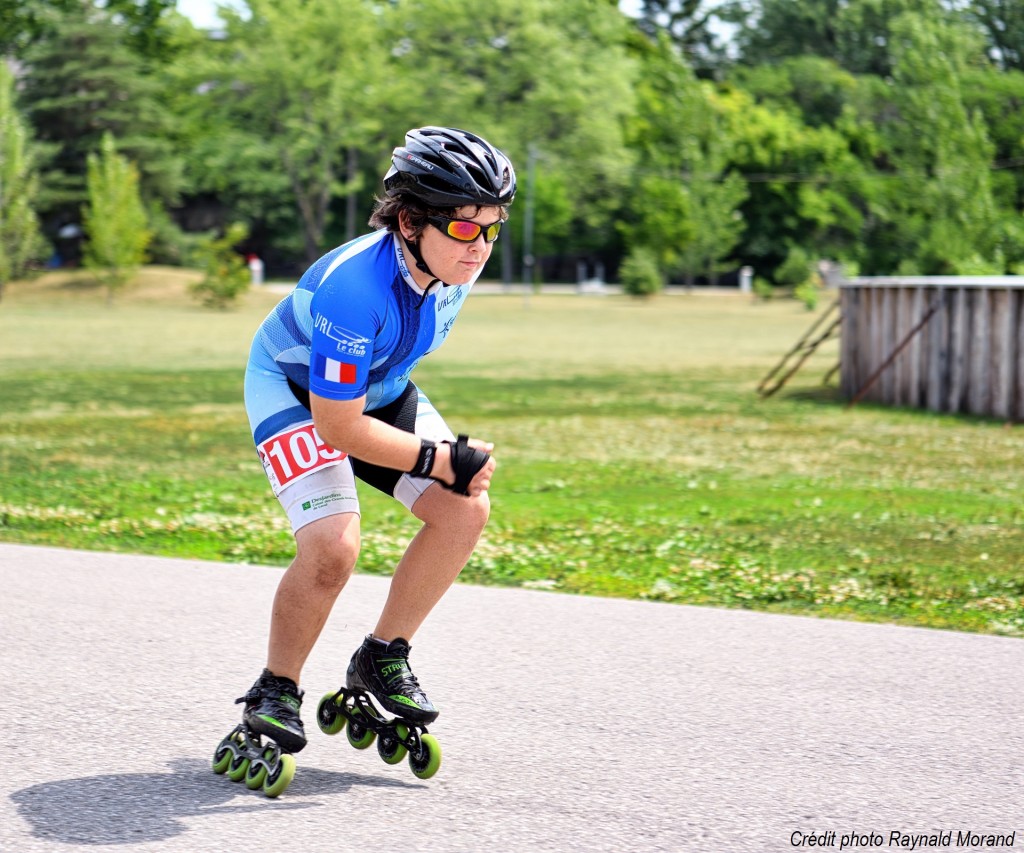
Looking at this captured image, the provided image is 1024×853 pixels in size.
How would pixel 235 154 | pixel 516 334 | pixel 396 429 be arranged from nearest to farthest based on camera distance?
pixel 396 429 < pixel 516 334 < pixel 235 154

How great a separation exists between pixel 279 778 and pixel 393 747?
1.40 ft

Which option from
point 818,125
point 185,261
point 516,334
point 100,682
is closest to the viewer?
point 100,682

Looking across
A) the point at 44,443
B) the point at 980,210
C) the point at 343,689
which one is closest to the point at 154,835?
the point at 343,689

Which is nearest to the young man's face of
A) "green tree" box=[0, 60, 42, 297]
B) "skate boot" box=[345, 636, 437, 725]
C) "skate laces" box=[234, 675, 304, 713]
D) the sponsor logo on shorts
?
the sponsor logo on shorts

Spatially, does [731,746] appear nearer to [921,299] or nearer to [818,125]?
[921,299]

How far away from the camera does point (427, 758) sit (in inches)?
164

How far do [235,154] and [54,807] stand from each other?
7338 centimetres

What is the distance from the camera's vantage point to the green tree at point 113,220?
53406 mm

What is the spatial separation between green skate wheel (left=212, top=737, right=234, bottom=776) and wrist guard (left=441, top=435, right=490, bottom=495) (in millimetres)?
971

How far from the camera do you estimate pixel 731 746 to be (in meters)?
4.48

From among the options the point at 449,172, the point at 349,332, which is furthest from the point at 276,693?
the point at 449,172

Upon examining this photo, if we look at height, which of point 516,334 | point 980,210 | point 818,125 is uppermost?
point 818,125

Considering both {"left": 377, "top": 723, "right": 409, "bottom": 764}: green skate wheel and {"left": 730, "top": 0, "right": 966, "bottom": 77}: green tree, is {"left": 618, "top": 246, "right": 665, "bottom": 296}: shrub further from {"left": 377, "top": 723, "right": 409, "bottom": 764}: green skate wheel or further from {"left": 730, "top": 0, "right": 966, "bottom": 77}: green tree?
{"left": 377, "top": 723, "right": 409, "bottom": 764}: green skate wheel

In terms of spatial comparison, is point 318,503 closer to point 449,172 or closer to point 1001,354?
point 449,172
